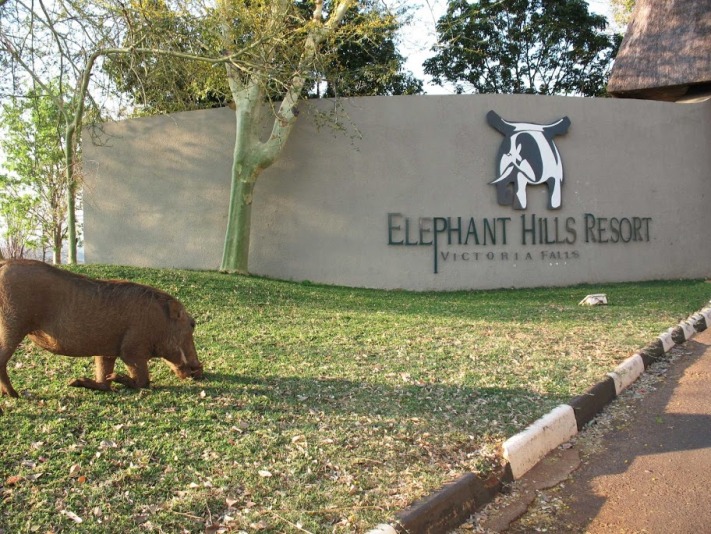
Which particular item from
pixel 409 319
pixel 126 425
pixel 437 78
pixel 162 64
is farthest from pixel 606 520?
pixel 437 78

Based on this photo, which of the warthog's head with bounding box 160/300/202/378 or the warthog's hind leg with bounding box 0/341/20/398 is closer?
the warthog's hind leg with bounding box 0/341/20/398

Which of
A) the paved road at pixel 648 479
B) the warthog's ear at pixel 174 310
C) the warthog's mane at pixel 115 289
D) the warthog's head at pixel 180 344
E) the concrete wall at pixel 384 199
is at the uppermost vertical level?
the concrete wall at pixel 384 199

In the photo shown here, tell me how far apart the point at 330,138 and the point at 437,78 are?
14316 mm

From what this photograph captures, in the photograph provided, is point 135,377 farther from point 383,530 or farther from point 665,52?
point 665,52

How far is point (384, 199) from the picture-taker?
12.4 meters


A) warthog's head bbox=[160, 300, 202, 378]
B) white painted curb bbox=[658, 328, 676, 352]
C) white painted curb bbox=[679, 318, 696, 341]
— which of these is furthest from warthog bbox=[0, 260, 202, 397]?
white painted curb bbox=[679, 318, 696, 341]

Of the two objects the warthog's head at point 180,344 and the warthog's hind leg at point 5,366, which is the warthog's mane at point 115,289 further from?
the warthog's hind leg at point 5,366

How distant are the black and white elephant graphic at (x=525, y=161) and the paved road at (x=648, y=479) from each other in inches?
301

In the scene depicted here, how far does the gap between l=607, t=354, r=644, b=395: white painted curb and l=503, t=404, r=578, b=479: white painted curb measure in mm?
1153

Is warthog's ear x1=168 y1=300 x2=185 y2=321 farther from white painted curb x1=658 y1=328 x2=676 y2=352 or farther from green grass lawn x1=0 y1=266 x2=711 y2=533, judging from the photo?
white painted curb x1=658 y1=328 x2=676 y2=352

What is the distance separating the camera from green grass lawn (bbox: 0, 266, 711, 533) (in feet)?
10.2

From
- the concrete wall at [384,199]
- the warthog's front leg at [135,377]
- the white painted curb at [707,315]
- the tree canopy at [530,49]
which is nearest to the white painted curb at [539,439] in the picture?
the warthog's front leg at [135,377]

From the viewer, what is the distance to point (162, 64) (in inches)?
304

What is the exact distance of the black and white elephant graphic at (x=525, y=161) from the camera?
41.6 feet
